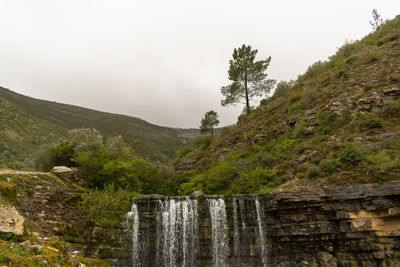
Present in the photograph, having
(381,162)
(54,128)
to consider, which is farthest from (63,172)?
(54,128)

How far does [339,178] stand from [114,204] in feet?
57.0

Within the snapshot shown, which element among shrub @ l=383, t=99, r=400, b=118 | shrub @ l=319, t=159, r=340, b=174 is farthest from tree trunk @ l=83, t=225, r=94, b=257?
shrub @ l=383, t=99, r=400, b=118

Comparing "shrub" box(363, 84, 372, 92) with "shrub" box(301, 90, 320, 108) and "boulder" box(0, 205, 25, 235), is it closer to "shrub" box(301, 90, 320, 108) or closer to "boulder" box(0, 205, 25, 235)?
"shrub" box(301, 90, 320, 108)

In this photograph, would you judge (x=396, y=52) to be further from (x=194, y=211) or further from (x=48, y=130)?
(x=48, y=130)

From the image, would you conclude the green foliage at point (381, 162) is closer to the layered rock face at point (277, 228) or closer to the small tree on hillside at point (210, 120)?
the layered rock face at point (277, 228)

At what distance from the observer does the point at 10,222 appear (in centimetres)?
1002

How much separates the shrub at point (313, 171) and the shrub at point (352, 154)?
6.47 ft

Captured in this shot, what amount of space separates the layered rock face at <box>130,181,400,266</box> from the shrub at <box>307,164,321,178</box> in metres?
2.81

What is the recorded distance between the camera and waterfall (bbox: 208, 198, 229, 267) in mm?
19203

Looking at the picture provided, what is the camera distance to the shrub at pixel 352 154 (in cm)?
1884

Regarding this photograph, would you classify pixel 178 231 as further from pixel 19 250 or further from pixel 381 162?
pixel 381 162

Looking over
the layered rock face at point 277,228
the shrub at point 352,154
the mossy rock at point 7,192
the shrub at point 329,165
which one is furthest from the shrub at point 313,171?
the mossy rock at point 7,192

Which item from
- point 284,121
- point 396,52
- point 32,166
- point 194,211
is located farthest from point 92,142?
point 396,52

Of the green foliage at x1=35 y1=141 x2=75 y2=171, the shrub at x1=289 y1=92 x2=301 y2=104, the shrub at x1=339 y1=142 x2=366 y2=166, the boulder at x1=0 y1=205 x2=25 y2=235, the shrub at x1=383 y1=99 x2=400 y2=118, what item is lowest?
the boulder at x1=0 y1=205 x2=25 y2=235
